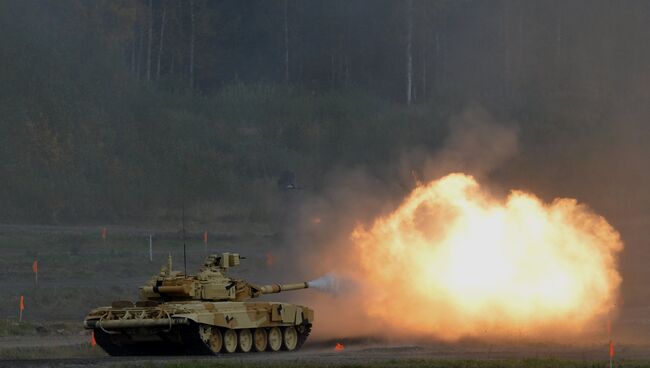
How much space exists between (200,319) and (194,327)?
10.4 inches

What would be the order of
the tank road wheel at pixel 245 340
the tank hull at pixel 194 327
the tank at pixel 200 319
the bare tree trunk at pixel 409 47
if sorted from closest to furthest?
1. the tank hull at pixel 194 327
2. the tank at pixel 200 319
3. the tank road wheel at pixel 245 340
4. the bare tree trunk at pixel 409 47

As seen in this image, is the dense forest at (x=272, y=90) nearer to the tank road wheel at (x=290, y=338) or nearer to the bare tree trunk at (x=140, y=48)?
the bare tree trunk at (x=140, y=48)

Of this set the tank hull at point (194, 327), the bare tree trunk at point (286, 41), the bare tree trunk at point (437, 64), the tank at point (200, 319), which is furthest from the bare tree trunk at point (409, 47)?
the tank hull at point (194, 327)

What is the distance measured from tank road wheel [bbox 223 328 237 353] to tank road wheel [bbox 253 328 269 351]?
885mm

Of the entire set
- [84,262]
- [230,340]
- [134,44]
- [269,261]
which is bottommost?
[230,340]

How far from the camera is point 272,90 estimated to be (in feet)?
328

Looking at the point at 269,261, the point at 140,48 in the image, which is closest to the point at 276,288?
the point at 269,261

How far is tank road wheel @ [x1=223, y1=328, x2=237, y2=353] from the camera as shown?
4156 cm

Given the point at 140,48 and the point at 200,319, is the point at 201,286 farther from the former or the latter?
the point at 140,48

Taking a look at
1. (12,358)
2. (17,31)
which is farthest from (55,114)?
(12,358)

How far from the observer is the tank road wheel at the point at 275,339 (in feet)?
142

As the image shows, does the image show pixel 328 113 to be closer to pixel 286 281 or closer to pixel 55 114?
pixel 55 114

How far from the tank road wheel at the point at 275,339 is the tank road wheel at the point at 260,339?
17 centimetres

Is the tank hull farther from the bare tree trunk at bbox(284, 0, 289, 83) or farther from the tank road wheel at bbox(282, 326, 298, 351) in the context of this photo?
the bare tree trunk at bbox(284, 0, 289, 83)
